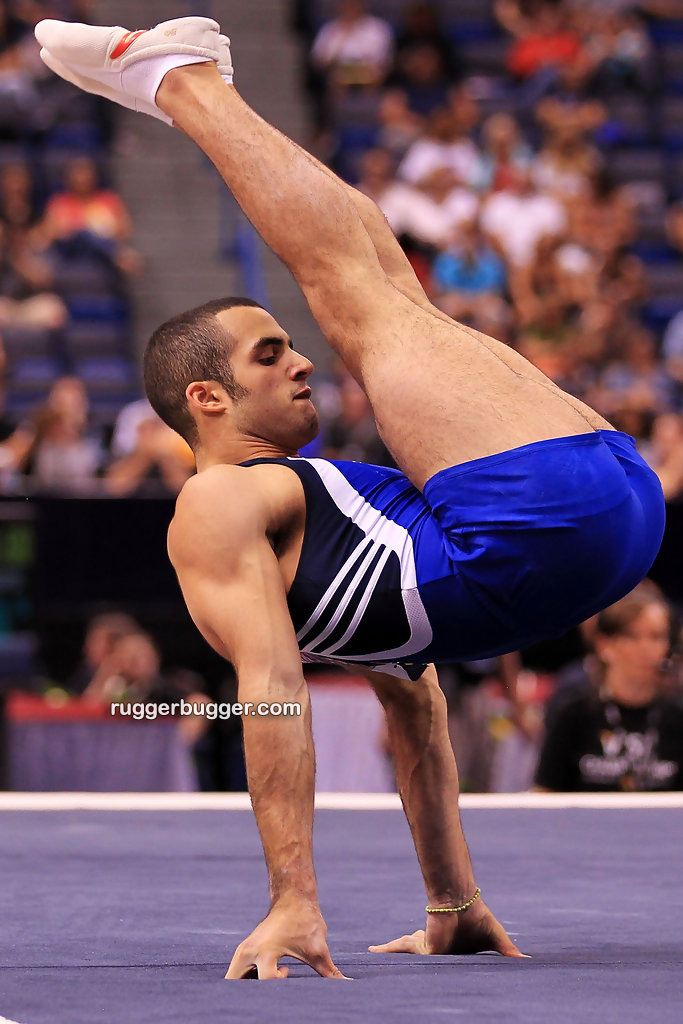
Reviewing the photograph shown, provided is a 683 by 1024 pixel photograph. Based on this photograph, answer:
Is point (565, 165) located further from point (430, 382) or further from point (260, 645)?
point (260, 645)

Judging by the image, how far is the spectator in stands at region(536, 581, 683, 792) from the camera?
161 inches

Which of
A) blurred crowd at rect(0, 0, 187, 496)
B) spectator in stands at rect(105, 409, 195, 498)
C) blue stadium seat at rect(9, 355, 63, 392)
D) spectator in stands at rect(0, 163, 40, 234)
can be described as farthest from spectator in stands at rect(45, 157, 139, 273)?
spectator in stands at rect(105, 409, 195, 498)

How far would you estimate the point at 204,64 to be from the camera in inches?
97.7

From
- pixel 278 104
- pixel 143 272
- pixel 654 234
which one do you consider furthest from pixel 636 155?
pixel 143 272

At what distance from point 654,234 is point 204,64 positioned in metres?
7.01

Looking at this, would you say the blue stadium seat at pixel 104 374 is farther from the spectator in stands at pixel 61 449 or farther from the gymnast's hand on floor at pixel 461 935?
the gymnast's hand on floor at pixel 461 935

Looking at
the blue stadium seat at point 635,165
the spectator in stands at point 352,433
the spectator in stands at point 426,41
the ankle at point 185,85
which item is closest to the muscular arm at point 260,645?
the ankle at point 185,85

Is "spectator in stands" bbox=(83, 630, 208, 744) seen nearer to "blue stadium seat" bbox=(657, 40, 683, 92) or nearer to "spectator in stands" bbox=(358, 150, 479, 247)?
"spectator in stands" bbox=(358, 150, 479, 247)

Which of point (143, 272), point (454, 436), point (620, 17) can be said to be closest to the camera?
point (454, 436)

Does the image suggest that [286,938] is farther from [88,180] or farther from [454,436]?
[88,180]

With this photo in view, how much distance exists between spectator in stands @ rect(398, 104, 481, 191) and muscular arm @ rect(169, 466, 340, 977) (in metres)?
6.63

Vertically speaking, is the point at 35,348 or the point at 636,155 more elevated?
the point at 636,155

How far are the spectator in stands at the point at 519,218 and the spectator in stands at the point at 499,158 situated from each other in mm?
77

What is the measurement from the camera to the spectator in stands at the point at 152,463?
598cm
